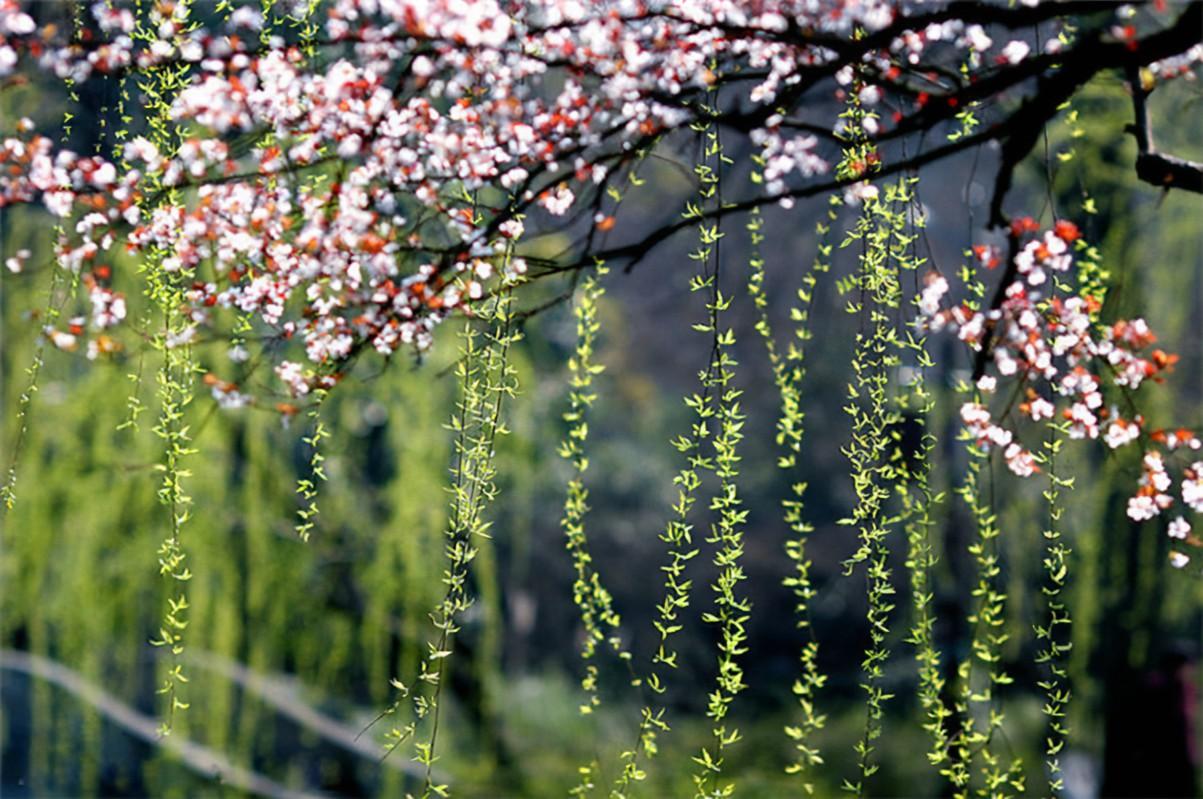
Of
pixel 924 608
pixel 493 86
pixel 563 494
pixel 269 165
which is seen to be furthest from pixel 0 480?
pixel 563 494

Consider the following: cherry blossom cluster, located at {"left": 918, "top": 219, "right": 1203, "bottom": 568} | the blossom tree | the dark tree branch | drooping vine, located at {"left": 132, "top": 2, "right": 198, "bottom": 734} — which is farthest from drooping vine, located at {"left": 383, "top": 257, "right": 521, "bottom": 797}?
the dark tree branch

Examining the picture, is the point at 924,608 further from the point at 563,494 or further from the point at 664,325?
the point at 664,325

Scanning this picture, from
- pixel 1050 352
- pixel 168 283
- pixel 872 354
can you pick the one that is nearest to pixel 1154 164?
pixel 1050 352

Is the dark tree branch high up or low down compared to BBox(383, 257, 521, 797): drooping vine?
up

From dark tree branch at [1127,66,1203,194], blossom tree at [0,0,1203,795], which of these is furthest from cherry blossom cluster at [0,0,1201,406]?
dark tree branch at [1127,66,1203,194]

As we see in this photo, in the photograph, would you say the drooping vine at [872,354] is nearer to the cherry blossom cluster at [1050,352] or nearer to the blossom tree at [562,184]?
the blossom tree at [562,184]

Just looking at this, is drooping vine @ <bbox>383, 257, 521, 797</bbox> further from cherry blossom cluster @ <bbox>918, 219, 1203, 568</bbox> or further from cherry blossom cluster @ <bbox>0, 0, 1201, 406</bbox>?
cherry blossom cluster @ <bbox>918, 219, 1203, 568</bbox>

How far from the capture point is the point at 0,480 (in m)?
3.43

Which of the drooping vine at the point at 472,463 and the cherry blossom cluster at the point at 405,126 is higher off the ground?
the cherry blossom cluster at the point at 405,126

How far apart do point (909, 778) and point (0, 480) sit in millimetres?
4237

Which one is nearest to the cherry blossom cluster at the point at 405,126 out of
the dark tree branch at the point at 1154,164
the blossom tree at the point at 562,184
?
the blossom tree at the point at 562,184

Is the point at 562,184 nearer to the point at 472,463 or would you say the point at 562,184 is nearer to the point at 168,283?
the point at 472,463

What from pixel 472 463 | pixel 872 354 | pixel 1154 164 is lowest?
pixel 472 463

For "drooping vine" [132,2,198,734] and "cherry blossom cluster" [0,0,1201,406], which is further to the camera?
"drooping vine" [132,2,198,734]
